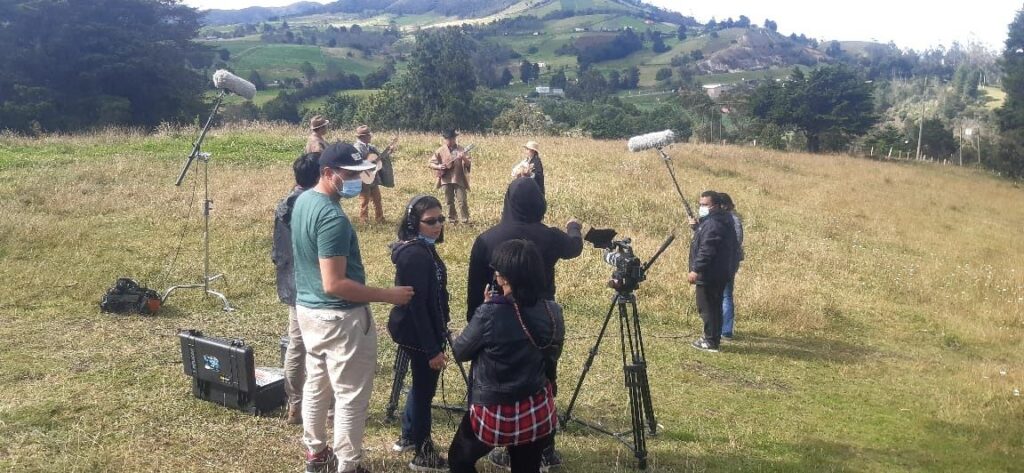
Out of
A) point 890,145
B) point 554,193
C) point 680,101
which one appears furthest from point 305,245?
point 680,101

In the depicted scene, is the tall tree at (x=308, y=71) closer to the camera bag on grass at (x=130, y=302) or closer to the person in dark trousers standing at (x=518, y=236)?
the camera bag on grass at (x=130, y=302)

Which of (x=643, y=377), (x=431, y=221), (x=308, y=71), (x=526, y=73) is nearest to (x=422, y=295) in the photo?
(x=431, y=221)

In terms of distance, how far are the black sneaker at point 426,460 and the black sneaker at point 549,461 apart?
A: 664 mm

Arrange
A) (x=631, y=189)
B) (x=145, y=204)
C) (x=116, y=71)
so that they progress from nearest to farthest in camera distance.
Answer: (x=145, y=204) → (x=631, y=189) → (x=116, y=71)

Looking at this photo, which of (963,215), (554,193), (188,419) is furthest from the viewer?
(963,215)

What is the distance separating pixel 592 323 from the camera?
883cm

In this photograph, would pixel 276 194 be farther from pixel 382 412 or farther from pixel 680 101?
pixel 680 101

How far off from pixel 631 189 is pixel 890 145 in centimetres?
3459

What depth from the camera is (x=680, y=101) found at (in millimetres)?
70125

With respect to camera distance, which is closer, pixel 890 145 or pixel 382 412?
pixel 382 412

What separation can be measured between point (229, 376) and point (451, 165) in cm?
754

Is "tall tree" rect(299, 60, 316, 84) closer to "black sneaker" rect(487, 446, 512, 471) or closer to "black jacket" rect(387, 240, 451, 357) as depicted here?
"black sneaker" rect(487, 446, 512, 471)

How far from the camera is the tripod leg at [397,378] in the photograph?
489cm

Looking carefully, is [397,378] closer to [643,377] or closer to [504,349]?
[643,377]
